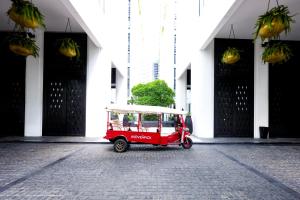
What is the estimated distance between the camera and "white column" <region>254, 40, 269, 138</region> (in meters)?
15.0

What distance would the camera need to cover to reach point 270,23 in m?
7.23

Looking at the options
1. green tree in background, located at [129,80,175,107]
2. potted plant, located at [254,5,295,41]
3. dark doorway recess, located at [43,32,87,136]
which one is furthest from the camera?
green tree in background, located at [129,80,175,107]

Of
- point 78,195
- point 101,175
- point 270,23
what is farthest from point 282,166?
point 78,195

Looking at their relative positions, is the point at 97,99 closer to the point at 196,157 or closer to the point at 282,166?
the point at 196,157

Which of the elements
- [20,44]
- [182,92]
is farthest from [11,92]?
[182,92]

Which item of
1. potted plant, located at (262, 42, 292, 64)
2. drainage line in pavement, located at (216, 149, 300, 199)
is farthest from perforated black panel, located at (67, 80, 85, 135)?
potted plant, located at (262, 42, 292, 64)

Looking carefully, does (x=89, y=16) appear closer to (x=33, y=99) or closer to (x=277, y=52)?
(x=33, y=99)

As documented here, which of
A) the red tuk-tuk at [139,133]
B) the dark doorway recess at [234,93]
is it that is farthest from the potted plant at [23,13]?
the dark doorway recess at [234,93]

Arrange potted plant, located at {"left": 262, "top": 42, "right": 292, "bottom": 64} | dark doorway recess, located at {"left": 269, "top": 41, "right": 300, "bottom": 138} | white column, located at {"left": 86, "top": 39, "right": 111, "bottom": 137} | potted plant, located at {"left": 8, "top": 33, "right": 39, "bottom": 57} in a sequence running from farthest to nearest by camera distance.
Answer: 1. dark doorway recess, located at {"left": 269, "top": 41, "right": 300, "bottom": 138}
2. white column, located at {"left": 86, "top": 39, "right": 111, "bottom": 137}
3. potted plant, located at {"left": 262, "top": 42, "right": 292, "bottom": 64}
4. potted plant, located at {"left": 8, "top": 33, "right": 39, "bottom": 57}

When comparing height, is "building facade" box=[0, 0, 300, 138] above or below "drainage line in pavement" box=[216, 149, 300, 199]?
above

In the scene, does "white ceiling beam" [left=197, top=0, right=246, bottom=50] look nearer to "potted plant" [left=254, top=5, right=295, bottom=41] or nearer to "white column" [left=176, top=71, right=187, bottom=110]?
"potted plant" [left=254, top=5, right=295, bottom=41]

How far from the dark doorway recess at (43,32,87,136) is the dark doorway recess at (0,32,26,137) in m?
1.12

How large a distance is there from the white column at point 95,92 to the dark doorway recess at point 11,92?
3190 millimetres

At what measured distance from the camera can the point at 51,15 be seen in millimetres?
11984
